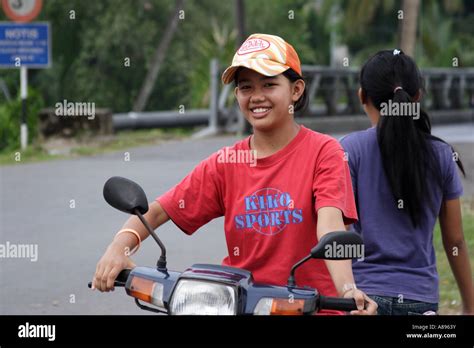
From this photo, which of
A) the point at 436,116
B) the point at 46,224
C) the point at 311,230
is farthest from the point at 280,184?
the point at 436,116

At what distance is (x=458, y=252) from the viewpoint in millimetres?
3965

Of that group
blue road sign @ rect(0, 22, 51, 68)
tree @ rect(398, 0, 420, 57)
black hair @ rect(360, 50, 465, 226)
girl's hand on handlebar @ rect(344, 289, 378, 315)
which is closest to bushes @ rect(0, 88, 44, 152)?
blue road sign @ rect(0, 22, 51, 68)

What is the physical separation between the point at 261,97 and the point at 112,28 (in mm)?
33423

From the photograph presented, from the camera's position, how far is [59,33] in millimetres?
38062

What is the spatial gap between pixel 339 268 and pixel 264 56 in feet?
2.08

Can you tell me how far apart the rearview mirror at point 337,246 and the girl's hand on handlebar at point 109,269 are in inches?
23.2

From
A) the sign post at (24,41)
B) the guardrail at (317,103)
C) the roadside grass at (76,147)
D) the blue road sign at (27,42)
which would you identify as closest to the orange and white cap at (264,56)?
the roadside grass at (76,147)

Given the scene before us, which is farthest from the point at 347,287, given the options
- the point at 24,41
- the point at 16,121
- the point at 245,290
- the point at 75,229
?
the point at 16,121

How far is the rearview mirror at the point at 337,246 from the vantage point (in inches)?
109

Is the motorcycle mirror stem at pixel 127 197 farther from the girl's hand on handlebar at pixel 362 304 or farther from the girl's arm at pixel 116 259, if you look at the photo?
the girl's hand on handlebar at pixel 362 304

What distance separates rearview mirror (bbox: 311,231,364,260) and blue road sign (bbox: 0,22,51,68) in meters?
14.9

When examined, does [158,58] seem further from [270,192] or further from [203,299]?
[203,299]

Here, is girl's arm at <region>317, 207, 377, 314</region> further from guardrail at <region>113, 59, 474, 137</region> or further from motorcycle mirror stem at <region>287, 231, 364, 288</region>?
guardrail at <region>113, 59, 474, 137</region>
